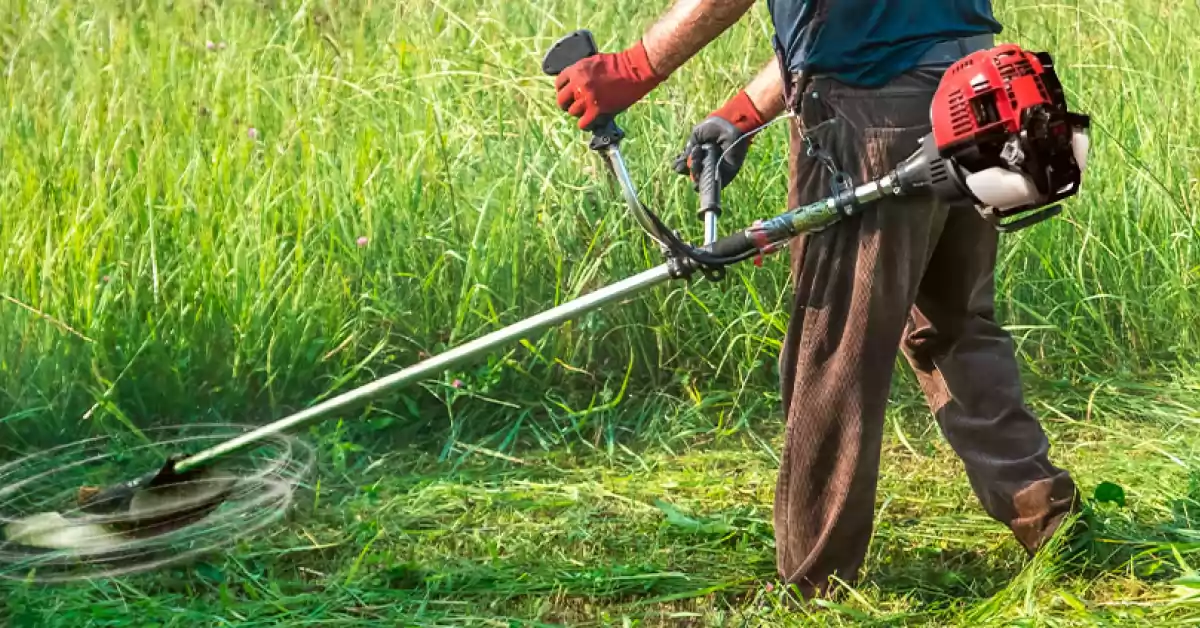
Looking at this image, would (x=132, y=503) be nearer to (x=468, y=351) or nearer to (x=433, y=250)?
(x=468, y=351)

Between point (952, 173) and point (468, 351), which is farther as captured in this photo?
point (468, 351)

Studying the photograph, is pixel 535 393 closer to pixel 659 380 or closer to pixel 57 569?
pixel 659 380

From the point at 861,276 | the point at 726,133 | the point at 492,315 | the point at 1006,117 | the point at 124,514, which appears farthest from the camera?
the point at 492,315

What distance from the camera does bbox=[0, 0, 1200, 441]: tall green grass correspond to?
393cm

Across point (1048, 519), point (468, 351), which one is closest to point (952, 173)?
point (1048, 519)

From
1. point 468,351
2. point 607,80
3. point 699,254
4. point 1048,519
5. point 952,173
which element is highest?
point 607,80

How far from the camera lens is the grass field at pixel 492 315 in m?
3.42

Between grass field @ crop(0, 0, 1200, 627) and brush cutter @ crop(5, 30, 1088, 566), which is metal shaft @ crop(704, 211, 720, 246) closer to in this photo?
brush cutter @ crop(5, 30, 1088, 566)

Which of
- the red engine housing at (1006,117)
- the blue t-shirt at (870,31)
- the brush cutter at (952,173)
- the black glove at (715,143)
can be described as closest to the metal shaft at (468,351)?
the brush cutter at (952,173)

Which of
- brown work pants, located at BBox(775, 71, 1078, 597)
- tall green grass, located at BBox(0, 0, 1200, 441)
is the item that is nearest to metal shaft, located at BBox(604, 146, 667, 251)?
brown work pants, located at BBox(775, 71, 1078, 597)

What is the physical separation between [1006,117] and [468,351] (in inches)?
47.0

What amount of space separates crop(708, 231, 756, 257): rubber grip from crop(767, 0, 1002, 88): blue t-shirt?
13.1 inches

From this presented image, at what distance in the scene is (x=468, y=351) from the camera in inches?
119

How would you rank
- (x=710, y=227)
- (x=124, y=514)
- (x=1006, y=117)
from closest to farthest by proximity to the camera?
(x=1006, y=117) → (x=710, y=227) → (x=124, y=514)
